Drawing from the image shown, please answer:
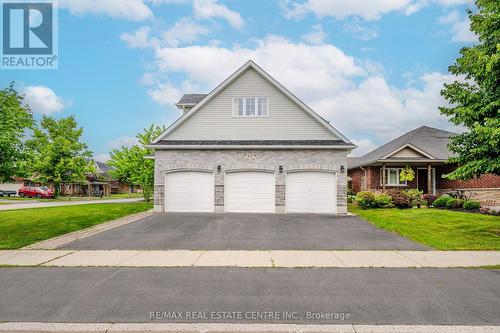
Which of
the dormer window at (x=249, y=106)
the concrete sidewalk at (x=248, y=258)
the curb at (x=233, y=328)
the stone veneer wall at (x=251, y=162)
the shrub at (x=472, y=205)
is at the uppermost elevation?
the dormer window at (x=249, y=106)

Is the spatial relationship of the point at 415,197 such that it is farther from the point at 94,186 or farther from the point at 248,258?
the point at 94,186

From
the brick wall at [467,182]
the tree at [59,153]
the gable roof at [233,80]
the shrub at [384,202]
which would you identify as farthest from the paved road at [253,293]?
the tree at [59,153]

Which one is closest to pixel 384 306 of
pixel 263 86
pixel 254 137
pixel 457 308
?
pixel 457 308

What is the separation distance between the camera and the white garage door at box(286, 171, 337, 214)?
1709cm

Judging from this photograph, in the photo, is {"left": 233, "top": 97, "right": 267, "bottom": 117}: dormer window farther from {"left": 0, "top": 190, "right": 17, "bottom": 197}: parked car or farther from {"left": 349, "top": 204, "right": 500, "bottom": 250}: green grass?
{"left": 0, "top": 190, "right": 17, "bottom": 197}: parked car

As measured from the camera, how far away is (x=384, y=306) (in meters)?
4.94

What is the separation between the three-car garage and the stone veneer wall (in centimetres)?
16

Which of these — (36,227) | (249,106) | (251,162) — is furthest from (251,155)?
(36,227)

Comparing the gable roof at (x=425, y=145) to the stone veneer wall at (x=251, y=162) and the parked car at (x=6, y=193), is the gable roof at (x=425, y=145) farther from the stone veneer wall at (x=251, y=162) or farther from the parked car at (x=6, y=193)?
the parked car at (x=6, y=193)

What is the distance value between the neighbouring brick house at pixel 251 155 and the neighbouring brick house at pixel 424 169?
27.4ft

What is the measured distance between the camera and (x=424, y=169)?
995 inches

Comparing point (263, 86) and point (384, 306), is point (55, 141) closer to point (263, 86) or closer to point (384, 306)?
point (263, 86)

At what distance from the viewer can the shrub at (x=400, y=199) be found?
20.3 m

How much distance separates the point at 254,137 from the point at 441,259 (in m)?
11.9
